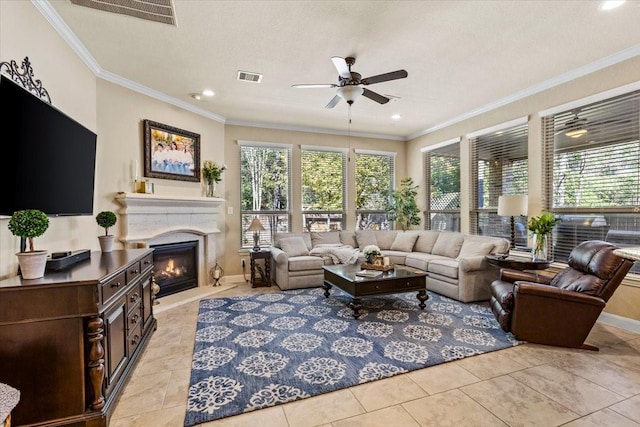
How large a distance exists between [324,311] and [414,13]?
3.24 m

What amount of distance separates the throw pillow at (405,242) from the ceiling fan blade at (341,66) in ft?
12.2

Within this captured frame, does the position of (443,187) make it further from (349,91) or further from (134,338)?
(134,338)

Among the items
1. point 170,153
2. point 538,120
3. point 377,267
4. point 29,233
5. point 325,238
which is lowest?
point 377,267

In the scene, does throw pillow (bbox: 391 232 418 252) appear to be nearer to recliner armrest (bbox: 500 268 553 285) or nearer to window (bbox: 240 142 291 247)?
window (bbox: 240 142 291 247)

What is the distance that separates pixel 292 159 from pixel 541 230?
4125 mm

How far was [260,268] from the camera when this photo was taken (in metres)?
5.32

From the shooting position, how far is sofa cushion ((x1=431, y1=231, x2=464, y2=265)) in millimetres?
5090

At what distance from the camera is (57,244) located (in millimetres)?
2682

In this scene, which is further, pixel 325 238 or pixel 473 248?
pixel 325 238

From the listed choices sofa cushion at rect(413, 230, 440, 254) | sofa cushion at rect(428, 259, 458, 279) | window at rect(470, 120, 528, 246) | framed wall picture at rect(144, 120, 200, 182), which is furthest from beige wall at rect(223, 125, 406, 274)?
sofa cushion at rect(428, 259, 458, 279)

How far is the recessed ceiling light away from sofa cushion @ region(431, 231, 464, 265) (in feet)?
11.0

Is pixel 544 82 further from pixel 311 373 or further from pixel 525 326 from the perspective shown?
pixel 311 373

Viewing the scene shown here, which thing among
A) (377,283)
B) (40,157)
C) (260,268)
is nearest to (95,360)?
(40,157)

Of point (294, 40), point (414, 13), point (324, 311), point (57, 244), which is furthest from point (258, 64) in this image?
point (324, 311)
